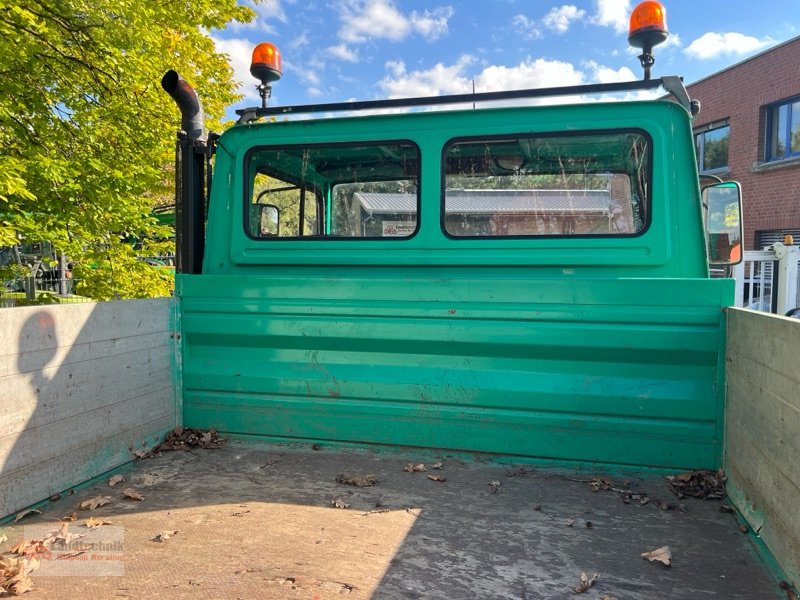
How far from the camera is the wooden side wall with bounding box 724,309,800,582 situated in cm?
179

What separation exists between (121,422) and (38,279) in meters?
6.60

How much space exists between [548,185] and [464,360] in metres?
0.99

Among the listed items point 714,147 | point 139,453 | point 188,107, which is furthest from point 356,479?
point 714,147

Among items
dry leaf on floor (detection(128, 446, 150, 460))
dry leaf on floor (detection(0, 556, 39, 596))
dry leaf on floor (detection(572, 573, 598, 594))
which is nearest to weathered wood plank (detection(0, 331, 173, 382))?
dry leaf on floor (detection(128, 446, 150, 460))

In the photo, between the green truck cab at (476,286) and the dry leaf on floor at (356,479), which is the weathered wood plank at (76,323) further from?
the dry leaf on floor at (356,479)

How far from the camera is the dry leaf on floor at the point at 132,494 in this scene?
2.40 metres

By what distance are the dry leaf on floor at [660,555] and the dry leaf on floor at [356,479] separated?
1141mm

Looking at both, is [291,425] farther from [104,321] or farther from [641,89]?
[641,89]

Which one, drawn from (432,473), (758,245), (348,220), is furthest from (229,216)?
(758,245)

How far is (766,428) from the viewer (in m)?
2.03

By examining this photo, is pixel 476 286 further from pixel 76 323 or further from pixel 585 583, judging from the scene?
pixel 76 323

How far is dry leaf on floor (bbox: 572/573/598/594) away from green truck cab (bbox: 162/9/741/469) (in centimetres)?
93

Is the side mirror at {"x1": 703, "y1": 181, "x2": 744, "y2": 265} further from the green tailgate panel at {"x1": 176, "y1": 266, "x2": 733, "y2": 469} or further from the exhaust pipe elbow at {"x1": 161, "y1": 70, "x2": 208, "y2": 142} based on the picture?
the exhaust pipe elbow at {"x1": 161, "y1": 70, "x2": 208, "y2": 142}

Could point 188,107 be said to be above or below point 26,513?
above
